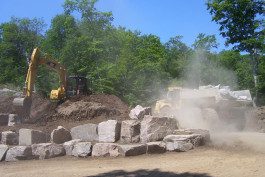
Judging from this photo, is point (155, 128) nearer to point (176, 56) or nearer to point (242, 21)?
point (242, 21)

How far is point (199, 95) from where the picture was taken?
16203mm

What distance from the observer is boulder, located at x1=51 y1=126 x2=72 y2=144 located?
12266 mm

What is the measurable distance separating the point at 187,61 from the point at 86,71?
15098 millimetres

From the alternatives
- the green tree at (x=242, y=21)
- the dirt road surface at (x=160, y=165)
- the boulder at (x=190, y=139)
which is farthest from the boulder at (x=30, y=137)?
the green tree at (x=242, y=21)

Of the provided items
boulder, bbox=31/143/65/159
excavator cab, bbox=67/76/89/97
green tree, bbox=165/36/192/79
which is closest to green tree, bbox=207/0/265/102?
excavator cab, bbox=67/76/89/97

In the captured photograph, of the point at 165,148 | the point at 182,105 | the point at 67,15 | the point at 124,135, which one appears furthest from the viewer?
the point at 67,15

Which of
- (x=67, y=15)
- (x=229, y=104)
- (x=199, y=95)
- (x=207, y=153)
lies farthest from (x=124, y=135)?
(x=67, y=15)

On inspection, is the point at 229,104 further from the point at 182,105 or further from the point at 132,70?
the point at 132,70

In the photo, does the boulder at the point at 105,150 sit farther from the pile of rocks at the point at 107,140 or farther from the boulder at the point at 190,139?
the boulder at the point at 190,139

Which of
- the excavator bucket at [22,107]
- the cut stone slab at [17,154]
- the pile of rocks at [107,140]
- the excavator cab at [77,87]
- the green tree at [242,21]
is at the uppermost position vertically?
the green tree at [242,21]

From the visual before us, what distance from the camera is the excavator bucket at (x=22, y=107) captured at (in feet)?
51.5

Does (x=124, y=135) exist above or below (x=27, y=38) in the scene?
below

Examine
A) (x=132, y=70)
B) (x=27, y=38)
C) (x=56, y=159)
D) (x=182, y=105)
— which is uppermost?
(x=27, y=38)

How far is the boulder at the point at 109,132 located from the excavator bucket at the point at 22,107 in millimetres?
4527
